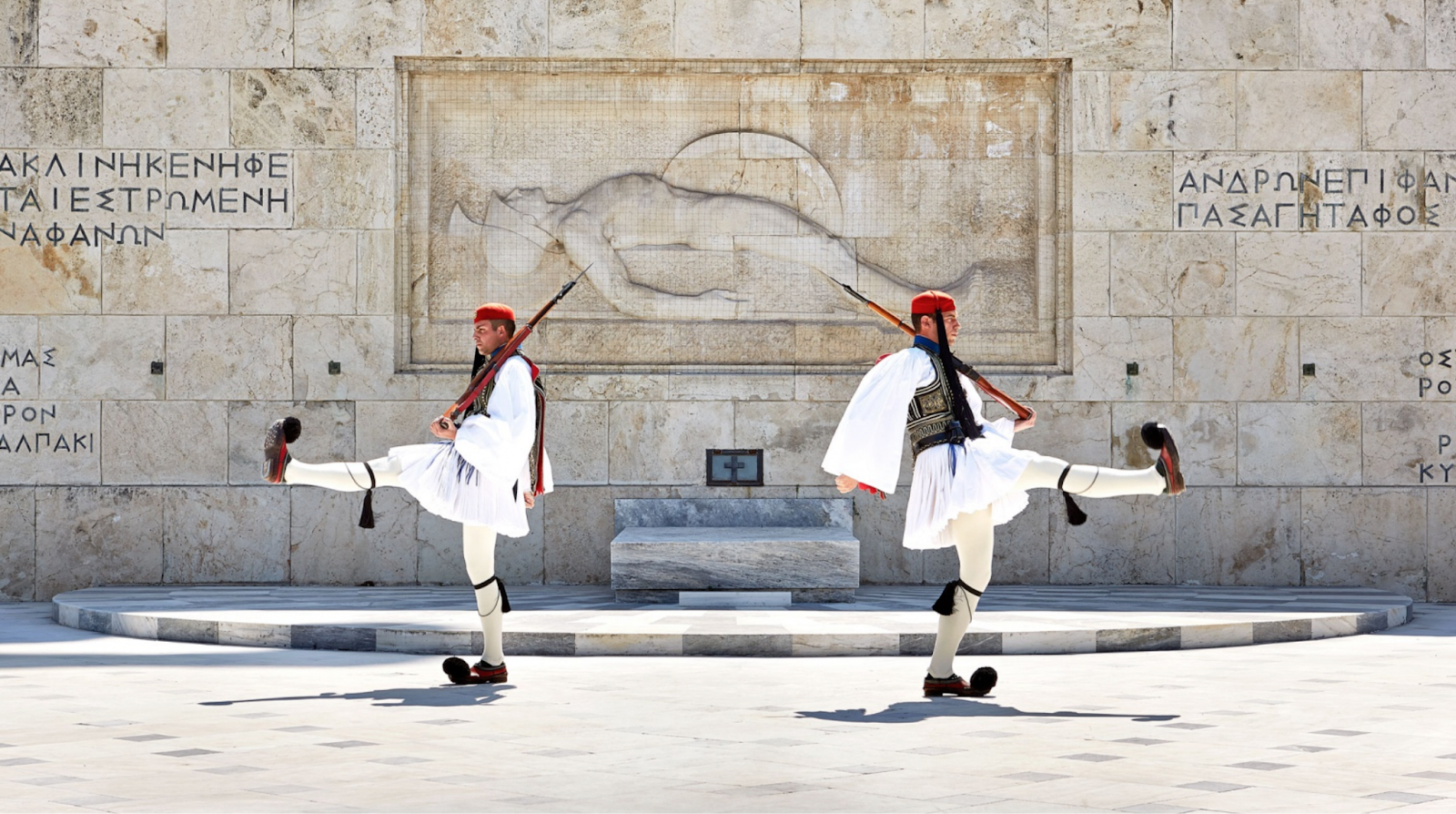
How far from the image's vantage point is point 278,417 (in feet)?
41.6

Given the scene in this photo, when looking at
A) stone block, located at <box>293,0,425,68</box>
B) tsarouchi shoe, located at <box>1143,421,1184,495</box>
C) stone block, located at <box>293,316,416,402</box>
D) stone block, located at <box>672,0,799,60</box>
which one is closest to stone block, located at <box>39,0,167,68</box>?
stone block, located at <box>293,0,425,68</box>

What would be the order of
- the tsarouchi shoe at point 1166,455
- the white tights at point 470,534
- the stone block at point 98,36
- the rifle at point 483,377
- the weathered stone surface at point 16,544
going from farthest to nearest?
the stone block at point 98,36 → the weathered stone surface at point 16,544 → the rifle at point 483,377 → the white tights at point 470,534 → the tsarouchi shoe at point 1166,455

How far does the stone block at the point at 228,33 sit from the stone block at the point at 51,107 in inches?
27.7

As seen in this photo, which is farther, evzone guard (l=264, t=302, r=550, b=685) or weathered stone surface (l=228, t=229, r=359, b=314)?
weathered stone surface (l=228, t=229, r=359, b=314)

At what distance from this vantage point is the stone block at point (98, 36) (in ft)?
41.8

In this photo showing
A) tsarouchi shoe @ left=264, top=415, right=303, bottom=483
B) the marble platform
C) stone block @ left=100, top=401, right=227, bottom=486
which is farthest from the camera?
stone block @ left=100, top=401, right=227, bottom=486

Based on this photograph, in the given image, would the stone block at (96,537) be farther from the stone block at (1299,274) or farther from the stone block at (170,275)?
the stone block at (1299,274)

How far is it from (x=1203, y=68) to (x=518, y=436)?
7509mm

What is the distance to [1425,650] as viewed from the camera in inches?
361

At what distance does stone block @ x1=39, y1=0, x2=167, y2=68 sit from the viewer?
12.7 meters

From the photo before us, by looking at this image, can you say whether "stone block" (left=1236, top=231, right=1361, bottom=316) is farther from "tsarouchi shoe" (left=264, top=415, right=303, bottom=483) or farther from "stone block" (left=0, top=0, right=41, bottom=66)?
"stone block" (left=0, top=0, right=41, bottom=66)

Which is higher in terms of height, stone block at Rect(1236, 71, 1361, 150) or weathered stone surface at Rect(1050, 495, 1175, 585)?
stone block at Rect(1236, 71, 1361, 150)

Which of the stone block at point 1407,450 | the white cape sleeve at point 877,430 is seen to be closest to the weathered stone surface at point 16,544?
the white cape sleeve at point 877,430

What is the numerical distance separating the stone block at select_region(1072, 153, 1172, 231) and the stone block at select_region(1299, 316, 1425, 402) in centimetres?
154
